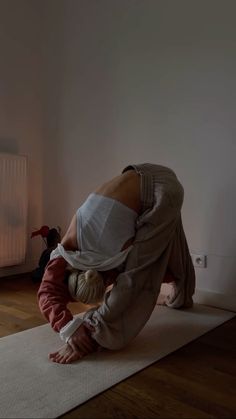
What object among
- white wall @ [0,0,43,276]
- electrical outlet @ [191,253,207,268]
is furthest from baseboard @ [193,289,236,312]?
white wall @ [0,0,43,276]

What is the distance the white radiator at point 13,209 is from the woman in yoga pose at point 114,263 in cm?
109

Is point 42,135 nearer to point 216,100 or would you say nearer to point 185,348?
point 216,100

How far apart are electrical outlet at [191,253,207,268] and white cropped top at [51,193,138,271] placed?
72 centimetres

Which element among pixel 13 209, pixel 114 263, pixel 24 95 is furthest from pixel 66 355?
pixel 24 95

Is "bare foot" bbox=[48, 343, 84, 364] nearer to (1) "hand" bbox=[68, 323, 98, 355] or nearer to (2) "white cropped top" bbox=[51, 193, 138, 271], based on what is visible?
(1) "hand" bbox=[68, 323, 98, 355]

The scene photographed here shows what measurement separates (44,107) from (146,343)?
2.09 metres

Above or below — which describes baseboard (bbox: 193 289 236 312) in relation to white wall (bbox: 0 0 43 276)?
below

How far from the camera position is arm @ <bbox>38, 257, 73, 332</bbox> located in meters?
1.65

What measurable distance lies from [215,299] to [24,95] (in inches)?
76.3

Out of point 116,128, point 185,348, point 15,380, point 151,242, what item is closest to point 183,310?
point 185,348

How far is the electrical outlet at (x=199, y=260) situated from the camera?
236 cm

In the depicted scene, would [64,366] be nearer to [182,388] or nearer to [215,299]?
[182,388]

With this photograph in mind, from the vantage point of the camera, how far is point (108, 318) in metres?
1.61

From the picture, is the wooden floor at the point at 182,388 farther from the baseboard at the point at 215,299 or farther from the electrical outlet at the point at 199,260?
the electrical outlet at the point at 199,260
